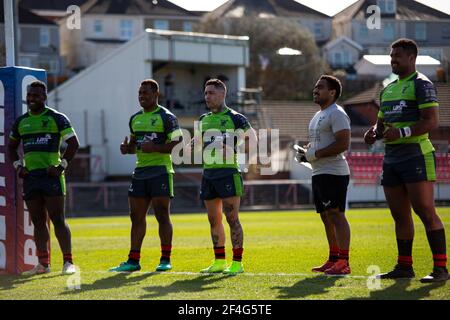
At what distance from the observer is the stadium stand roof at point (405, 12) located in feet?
47.5

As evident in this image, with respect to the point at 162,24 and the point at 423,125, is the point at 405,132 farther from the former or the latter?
the point at 162,24

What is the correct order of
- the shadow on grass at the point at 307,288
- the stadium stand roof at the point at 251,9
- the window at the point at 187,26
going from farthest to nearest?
the window at the point at 187,26 → the stadium stand roof at the point at 251,9 → the shadow on grass at the point at 307,288

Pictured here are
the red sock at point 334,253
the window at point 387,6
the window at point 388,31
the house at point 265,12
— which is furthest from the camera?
the house at point 265,12

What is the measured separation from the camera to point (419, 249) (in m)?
13.6

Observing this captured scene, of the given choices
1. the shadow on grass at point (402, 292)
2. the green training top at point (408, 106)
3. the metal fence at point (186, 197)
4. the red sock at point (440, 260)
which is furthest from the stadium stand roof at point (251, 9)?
the shadow on grass at point (402, 292)

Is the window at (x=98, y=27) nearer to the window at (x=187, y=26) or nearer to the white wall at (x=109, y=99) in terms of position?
the window at (x=187, y=26)

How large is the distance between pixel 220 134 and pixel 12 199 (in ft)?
8.92

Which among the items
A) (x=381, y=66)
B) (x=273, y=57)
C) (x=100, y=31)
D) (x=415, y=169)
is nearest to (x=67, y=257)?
(x=415, y=169)

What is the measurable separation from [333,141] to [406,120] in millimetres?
1047

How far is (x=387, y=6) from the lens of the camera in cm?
1691

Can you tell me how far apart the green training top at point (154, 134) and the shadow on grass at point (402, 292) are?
133 inches

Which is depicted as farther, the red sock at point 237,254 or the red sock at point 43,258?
the red sock at point 43,258
